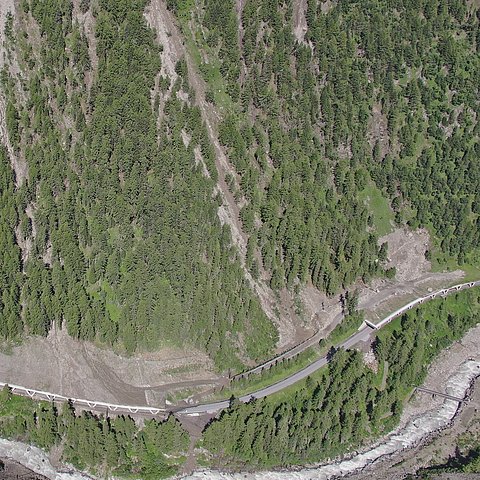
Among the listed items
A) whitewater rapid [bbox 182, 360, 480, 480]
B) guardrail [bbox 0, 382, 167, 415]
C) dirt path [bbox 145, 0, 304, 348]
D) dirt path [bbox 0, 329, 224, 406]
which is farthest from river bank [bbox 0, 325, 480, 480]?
dirt path [bbox 145, 0, 304, 348]

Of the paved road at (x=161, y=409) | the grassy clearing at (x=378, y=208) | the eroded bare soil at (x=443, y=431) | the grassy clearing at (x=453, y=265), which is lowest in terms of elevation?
the eroded bare soil at (x=443, y=431)

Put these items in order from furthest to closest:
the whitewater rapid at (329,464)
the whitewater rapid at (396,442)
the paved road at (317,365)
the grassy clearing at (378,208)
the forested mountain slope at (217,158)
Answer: the grassy clearing at (378,208), the forested mountain slope at (217,158), the paved road at (317,365), the whitewater rapid at (396,442), the whitewater rapid at (329,464)

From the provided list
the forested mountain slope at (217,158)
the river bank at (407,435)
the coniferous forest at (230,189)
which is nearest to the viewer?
the river bank at (407,435)

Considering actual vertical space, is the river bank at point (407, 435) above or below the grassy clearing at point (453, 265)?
below

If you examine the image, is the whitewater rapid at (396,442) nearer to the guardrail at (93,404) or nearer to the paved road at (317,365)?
the paved road at (317,365)

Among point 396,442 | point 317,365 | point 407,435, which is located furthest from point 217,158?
point 407,435

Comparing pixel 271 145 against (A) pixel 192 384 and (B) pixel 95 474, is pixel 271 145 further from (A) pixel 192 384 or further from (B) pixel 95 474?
(B) pixel 95 474

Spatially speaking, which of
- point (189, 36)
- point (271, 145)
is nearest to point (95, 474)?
point (271, 145)

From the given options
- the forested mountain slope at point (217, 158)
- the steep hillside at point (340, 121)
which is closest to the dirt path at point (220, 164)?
the forested mountain slope at point (217, 158)

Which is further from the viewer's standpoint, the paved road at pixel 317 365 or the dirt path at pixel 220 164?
the dirt path at pixel 220 164
